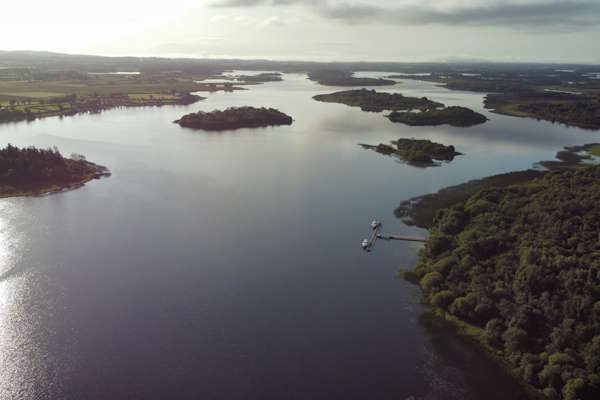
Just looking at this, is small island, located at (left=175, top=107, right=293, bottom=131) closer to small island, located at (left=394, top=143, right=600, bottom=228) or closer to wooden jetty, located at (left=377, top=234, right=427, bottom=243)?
small island, located at (left=394, top=143, right=600, bottom=228)

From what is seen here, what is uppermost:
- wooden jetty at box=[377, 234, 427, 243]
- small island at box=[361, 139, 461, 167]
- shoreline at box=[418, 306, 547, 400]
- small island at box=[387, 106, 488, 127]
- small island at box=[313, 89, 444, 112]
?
small island at box=[313, 89, 444, 112]

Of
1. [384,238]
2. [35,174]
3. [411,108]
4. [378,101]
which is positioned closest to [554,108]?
[411,108]

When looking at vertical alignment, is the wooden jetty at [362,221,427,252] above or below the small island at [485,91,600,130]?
below

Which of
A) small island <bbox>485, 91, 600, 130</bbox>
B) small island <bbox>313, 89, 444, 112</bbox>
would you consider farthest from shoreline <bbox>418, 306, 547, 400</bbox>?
small island <bbox>313, 89, 444, 112</bbox>

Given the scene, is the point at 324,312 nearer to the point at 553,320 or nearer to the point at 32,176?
the point at 553,320

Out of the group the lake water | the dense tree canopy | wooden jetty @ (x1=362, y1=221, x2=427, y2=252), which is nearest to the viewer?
the dense tree canopy

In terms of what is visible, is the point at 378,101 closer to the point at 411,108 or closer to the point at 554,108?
the point at 411,108

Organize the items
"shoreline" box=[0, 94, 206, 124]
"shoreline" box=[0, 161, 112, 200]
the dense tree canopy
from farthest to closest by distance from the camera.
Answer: "shoreline" box=[0, 94, 206, 124] < "shoreline" box=[0, 161, 112, 200] < the dense tree canopy
